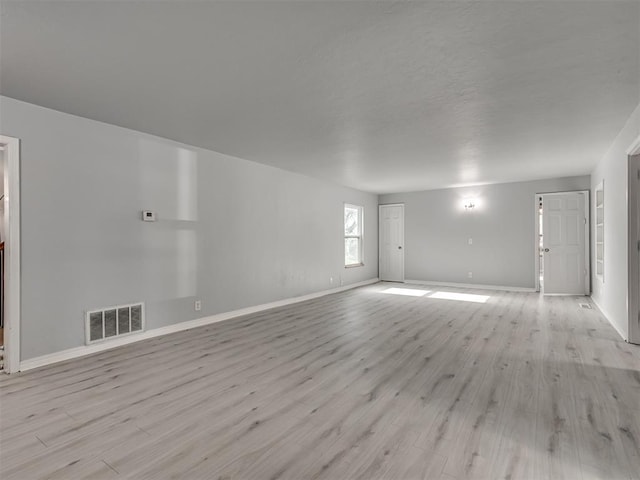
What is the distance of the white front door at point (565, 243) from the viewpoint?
6.56 metres

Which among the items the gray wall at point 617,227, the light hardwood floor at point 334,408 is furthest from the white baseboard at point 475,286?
the light hardwood floor at point 334,408

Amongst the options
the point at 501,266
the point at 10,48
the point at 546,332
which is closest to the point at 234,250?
the point at 10,48

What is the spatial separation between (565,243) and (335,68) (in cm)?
657

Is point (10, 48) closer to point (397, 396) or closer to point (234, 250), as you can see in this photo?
point (234, 250)

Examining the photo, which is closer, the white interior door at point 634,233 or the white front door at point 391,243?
the white interior door at point 634,233

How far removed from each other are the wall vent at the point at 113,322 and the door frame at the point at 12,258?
553 mm

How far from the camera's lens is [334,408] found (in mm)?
2254

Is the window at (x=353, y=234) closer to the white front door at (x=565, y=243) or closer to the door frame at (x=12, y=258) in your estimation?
the white front door at (x=565, y=243)

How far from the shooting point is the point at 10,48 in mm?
2158

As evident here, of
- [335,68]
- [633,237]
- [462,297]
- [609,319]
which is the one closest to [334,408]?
[335,68]

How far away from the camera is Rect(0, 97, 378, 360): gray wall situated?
10.0ft

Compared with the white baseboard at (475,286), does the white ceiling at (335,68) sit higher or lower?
higher

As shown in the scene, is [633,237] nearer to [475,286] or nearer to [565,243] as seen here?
Answer: [565,243]

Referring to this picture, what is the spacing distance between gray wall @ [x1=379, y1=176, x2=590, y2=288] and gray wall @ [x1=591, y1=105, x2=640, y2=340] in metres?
1.94
